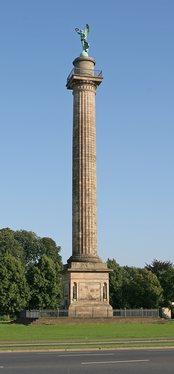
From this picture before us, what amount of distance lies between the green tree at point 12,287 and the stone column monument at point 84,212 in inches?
853

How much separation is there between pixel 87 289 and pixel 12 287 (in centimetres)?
2468

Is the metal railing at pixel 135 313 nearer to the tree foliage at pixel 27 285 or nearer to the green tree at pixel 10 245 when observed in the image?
the tree foliage at pixel 27 285

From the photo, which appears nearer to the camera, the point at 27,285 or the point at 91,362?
the point at 91,362

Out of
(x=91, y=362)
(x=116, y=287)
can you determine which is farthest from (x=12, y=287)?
(x=91, y=362)

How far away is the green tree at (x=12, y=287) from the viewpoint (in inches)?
2832

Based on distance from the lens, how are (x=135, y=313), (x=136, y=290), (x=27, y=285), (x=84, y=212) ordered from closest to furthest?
Answer: (x=135, y=313)
(x=84, y=212)
(x=27, y=285)
(x=136, y=290)

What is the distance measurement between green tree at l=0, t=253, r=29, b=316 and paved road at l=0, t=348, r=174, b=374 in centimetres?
4932

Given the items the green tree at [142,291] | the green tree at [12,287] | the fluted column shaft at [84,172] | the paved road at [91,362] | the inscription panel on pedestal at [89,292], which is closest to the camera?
the paved road at [91,362]

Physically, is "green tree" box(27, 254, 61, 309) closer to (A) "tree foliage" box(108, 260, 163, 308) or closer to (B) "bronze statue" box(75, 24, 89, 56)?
(A) "tree foliage" box(108, 260, 163, 308)

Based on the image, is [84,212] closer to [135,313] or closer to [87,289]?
[87,289]

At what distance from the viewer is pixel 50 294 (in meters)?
75.9

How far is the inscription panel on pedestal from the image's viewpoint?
50156 mm

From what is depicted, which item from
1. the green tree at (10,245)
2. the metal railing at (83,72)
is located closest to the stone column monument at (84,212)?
the metal railing at (83,72)

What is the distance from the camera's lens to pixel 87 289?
50.2 m
